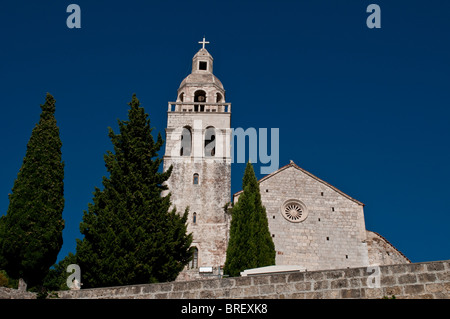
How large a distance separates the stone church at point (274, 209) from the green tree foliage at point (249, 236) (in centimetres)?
443

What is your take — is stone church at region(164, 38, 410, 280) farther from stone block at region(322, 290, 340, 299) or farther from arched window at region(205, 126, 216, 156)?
stone block at region(322, 290, 340, 299)

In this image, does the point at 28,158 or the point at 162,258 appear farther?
A: the point at 162,258

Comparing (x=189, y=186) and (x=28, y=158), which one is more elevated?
(x=189, y=186)

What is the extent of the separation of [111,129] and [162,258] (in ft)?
22.1

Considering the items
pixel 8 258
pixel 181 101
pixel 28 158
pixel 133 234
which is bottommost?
pixel 8 258

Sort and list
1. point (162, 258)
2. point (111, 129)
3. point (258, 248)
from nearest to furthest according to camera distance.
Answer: point (162, 258) < point (111, 129) < point (258, 248)

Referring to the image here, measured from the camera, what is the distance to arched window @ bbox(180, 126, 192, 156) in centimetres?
3569

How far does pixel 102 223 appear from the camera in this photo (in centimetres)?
1888

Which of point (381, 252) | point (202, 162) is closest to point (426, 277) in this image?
point (381, 252)

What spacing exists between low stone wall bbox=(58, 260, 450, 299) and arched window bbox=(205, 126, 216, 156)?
2270 cm

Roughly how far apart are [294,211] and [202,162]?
7647mm

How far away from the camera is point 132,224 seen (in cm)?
1902

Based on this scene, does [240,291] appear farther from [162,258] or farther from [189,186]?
[189,186]
